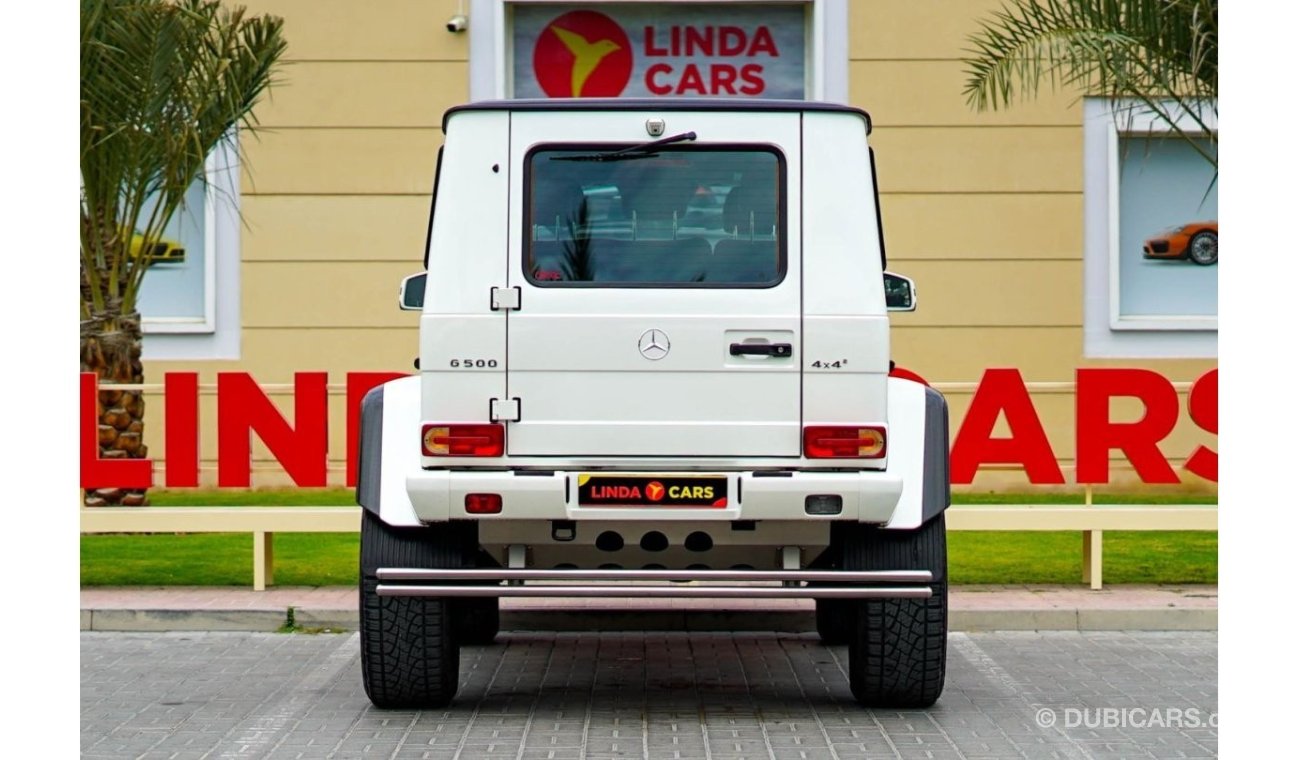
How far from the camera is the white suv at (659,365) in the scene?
278 inches

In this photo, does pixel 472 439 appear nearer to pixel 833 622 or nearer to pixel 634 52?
pixel 833 622

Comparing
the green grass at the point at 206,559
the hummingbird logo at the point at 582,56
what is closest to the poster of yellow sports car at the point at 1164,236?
the hummingbird logo at the point at 582,56

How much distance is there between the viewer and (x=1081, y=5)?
12438mm

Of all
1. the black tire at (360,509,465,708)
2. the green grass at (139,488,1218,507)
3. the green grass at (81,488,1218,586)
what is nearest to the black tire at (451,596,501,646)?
the green grass at (81,488,1218,586)

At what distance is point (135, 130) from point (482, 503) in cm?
768

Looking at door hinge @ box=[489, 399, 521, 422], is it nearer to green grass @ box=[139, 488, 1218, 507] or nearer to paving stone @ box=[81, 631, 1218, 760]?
paving stone @ box=[81, 631, 1218, 760]

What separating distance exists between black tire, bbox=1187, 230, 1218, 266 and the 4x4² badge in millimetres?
12004

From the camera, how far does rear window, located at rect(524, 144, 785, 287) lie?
7.20 meters

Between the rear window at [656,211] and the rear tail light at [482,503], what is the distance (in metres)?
0.97

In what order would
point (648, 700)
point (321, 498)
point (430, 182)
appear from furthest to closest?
point (430, 182) < point (321, 498) < point (648, 700)

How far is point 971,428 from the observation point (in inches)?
432

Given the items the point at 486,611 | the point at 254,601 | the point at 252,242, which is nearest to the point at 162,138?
the point at 252,242

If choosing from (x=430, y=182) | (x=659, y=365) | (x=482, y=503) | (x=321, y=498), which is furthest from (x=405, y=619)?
(x=430, y=182)
